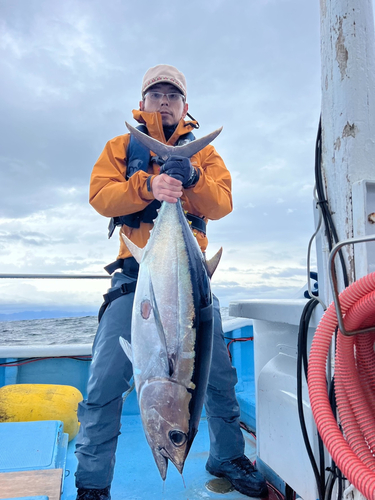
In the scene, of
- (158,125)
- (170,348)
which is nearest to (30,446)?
(170,348)

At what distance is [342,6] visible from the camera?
4.53 feet

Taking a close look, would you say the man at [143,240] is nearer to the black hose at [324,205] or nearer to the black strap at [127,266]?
the black strap at [127,266]

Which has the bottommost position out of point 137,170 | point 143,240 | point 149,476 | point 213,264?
point 149,476

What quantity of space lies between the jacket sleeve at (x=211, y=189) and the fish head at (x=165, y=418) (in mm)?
933

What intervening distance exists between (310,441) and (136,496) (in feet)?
3.64

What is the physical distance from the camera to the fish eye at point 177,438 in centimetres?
127

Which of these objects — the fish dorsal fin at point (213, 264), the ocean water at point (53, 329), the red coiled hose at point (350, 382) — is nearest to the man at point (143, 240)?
the fish dorsal fin at point (213, 264)

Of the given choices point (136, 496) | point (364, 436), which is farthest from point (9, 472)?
point (364, 436)

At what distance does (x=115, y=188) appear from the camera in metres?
1.79

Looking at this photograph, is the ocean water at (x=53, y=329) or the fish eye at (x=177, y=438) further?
the ocean water at (x=53, y=329)

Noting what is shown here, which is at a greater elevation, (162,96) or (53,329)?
(162,96)

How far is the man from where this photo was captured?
5.76 ft

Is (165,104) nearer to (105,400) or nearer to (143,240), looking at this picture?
(143,240)

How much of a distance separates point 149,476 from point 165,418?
132 centimetres
